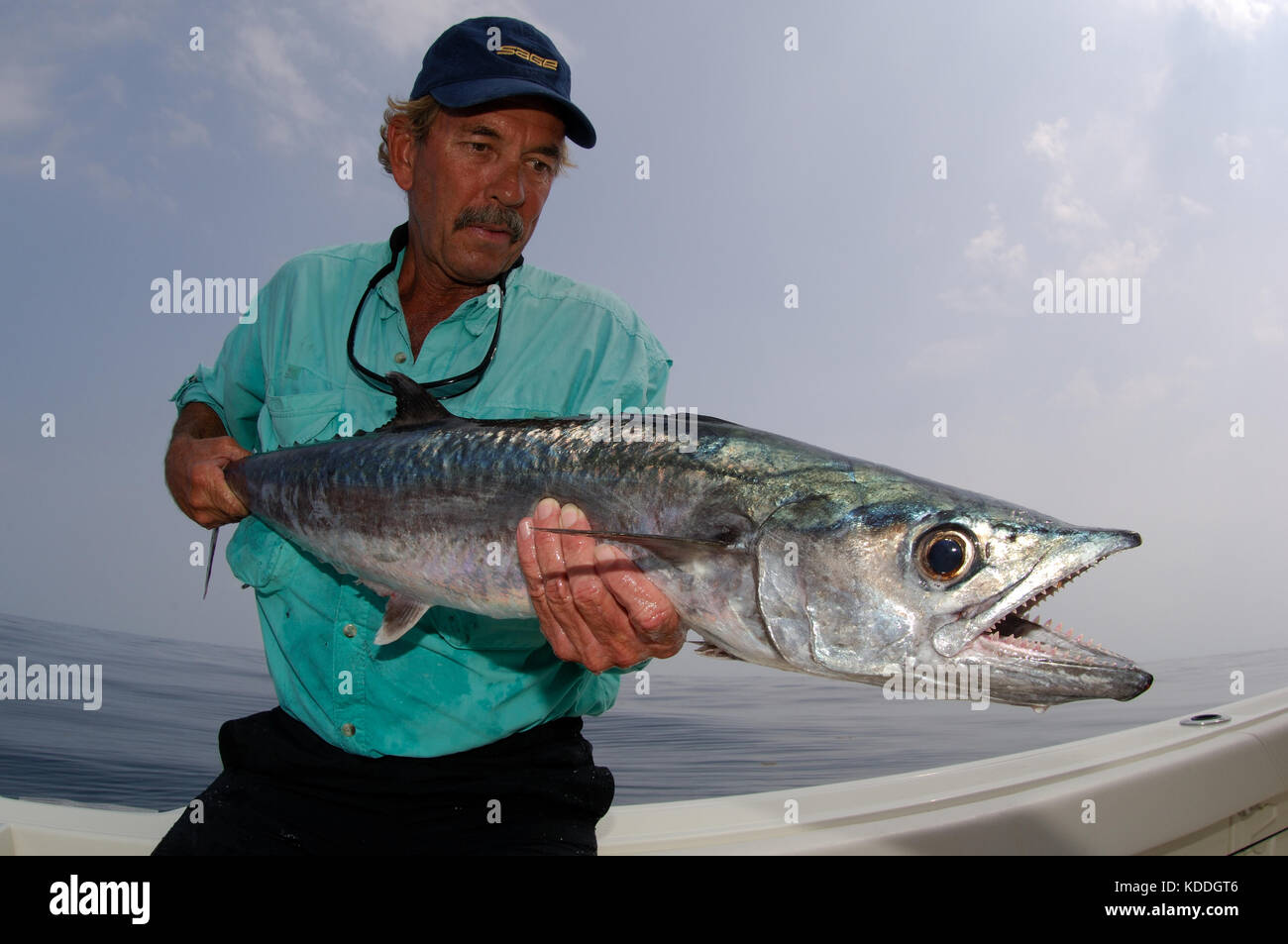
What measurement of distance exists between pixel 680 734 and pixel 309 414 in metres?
7.87

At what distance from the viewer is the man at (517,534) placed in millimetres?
2324

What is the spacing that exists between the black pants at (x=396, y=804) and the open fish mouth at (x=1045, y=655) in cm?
126

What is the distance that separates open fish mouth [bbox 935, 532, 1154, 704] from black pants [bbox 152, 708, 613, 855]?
4.14 feet

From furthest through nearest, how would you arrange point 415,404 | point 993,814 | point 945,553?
1. point 993,814
2. point 415,404
3. point 945,553

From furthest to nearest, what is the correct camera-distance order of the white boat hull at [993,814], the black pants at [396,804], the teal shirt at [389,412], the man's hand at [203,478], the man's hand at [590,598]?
the white boat hull at [993,814]
the man's hand at [203,478]
the teal shirt at [389,412]
the black pants at [396,804]
the man's hand at [590,598]

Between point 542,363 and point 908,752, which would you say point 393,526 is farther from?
point 908,752

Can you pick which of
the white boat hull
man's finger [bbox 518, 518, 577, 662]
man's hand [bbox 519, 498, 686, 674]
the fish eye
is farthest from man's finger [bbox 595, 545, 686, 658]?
Answer: the white boat hull

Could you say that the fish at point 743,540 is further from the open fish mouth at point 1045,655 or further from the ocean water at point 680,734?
the ocean water at point 680,734

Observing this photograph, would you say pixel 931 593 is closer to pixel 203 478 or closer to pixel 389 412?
pixel 389 412

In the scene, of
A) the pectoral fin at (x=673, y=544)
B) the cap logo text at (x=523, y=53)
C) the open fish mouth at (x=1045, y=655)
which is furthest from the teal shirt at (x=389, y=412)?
the open fish mouth at (x=1045, y=655)

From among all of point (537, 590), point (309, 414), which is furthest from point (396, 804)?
point (309, 414)

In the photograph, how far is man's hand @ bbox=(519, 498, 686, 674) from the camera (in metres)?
1.96

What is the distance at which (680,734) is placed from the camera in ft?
31.9
